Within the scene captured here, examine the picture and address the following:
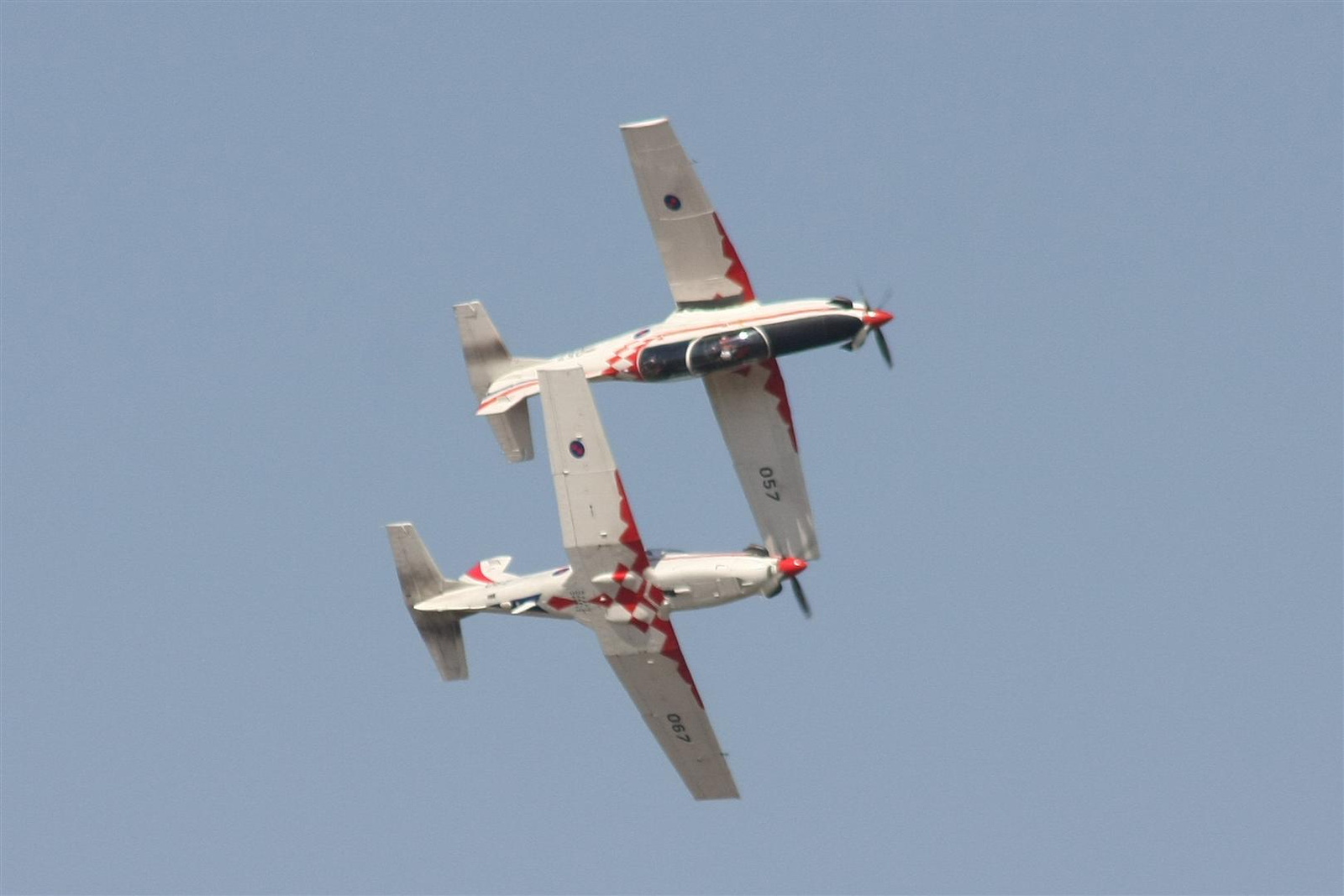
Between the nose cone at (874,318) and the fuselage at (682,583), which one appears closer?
the fuselage at (682,583)

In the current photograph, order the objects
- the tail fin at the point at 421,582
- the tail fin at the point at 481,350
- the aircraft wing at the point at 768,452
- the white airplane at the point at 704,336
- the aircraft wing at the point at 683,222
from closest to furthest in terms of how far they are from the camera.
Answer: the tail fin at the point at 421,582, the white airplane at the point at 704,336, the aircraft wing at the point at 683,222, the aircraft wing at the point at 768,452, the tail fin at the point at 481,350

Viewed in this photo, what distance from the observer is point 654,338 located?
183 feet

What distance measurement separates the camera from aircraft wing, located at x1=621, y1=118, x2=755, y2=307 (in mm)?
55625

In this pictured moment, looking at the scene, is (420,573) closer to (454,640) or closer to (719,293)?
(454,640)

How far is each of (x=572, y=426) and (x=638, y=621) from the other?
4247mm

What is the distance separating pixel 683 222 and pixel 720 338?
8.63 ft

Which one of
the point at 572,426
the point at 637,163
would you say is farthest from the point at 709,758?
the point at 637,163

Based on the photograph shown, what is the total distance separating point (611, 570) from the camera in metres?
50.4

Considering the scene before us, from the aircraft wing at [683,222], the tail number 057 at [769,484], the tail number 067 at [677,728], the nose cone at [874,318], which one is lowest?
the tail number 067 at [677,728]

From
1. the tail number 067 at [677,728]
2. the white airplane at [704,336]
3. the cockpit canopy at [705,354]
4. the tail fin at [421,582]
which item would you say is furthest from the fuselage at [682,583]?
the cockpit canopy at [705,354]

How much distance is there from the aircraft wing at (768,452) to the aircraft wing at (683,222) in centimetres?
254

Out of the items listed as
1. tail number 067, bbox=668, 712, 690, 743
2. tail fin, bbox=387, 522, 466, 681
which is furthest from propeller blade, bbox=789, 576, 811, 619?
tail fin, bbox=387, 522, 466, 681

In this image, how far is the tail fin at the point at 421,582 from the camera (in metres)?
54.7

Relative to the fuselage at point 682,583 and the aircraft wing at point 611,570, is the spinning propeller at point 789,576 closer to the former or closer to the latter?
the fuselage at point 682,583
